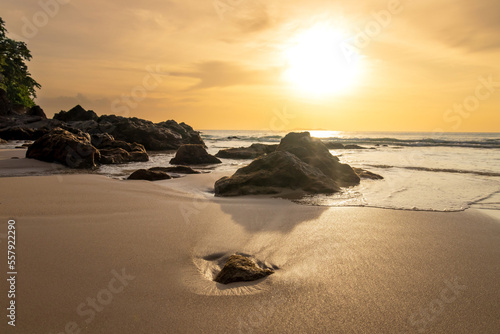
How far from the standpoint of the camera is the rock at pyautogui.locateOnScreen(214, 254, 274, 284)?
7.39 feet

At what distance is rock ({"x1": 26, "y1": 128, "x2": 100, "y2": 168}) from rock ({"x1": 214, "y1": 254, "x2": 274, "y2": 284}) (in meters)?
9.18

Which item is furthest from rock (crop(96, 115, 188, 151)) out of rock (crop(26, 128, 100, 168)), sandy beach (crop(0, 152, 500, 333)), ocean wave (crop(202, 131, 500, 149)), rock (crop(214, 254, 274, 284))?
rock (crop(214, 254, 274, 284))

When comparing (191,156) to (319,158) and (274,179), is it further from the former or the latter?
(274,179)

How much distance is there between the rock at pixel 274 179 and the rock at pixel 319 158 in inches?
50.2

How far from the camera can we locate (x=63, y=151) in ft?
31.9

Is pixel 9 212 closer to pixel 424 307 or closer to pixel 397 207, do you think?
pixel 424 307

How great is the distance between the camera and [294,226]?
3689 millimetres

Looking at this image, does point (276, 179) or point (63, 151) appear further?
point (63, 151)

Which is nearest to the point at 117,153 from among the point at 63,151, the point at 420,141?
the point at 63,151

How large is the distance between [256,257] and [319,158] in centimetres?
599

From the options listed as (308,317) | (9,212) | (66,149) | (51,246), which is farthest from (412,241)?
(66,149)

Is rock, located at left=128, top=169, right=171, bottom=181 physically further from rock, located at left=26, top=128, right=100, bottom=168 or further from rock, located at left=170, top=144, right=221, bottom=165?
rock, located at left=170, top=144, right=221, bottom=165

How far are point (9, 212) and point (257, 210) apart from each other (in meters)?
3.18

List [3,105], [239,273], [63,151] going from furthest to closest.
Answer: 1. [3,105]
2. [63,151]
3. [239,273]
